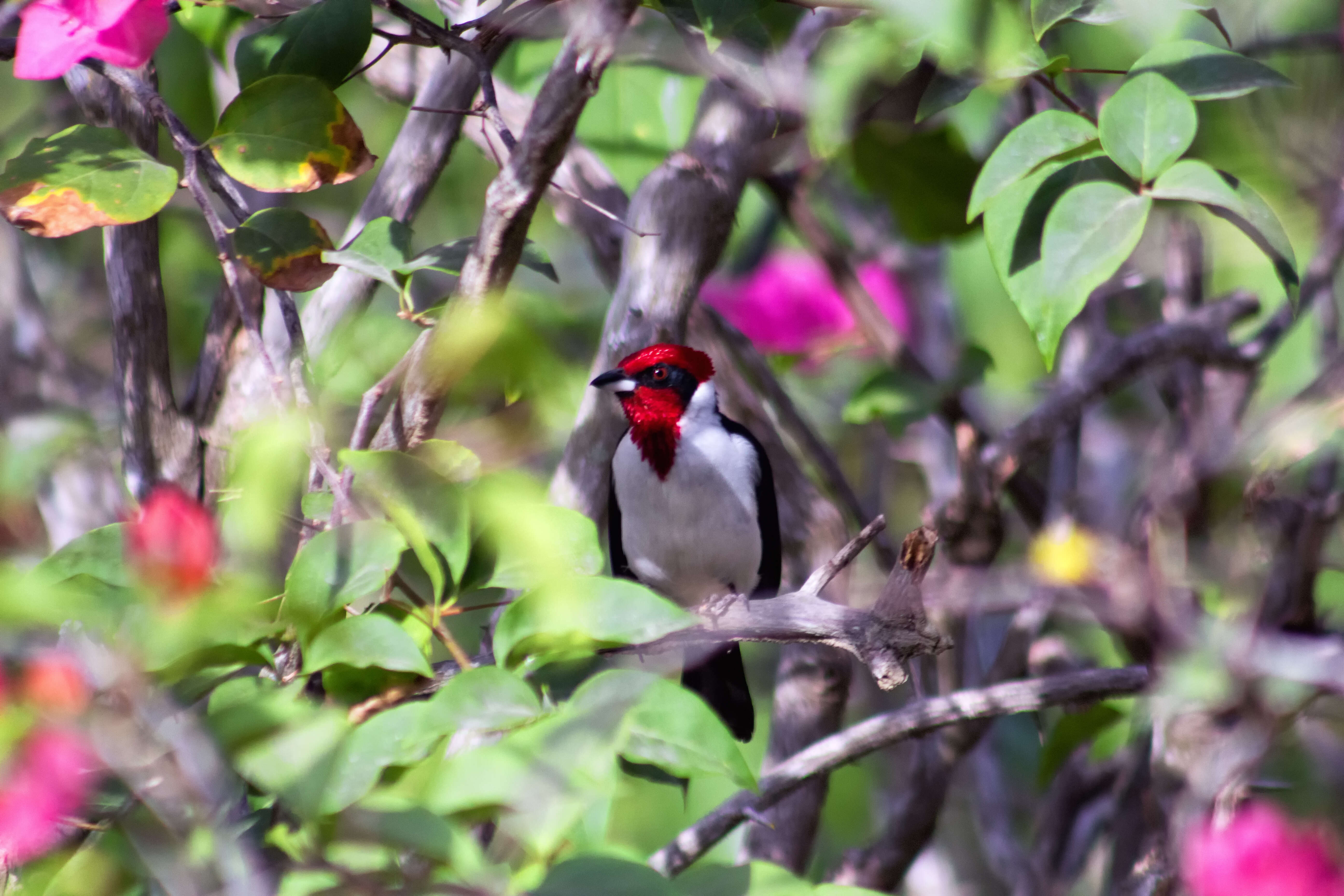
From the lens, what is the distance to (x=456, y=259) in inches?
69.7

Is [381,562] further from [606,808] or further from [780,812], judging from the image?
[780,812]

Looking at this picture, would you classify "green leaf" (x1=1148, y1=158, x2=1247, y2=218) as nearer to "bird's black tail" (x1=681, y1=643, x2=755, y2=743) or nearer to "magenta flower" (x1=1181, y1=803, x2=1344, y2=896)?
"magenta flower" (x1=1181, y1=803, x2=1344, y2=896)

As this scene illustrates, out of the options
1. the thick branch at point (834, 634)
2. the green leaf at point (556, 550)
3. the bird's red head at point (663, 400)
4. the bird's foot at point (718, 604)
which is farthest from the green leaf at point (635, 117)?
the green leaf at point (556, 550)

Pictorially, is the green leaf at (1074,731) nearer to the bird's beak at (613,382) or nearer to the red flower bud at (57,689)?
the bird's beak at (613,382)

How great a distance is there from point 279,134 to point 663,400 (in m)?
1.85

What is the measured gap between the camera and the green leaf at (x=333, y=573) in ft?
4.29

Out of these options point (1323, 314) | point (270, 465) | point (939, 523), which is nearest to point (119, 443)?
point (939, 523)

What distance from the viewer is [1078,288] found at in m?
1.49

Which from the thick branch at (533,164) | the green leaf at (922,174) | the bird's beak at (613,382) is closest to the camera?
the thick branch at (533,164)

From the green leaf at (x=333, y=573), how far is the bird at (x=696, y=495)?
2028 millimetres

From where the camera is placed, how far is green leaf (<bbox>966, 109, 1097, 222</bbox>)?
1.63 meters

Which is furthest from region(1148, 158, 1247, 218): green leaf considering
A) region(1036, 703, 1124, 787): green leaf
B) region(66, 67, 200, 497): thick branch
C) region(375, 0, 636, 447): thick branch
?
region(66, 67, 200, 497): thick branch

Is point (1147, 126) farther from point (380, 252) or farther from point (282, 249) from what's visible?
point (282, 249)

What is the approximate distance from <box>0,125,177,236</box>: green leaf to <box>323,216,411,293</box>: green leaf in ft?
0.74
